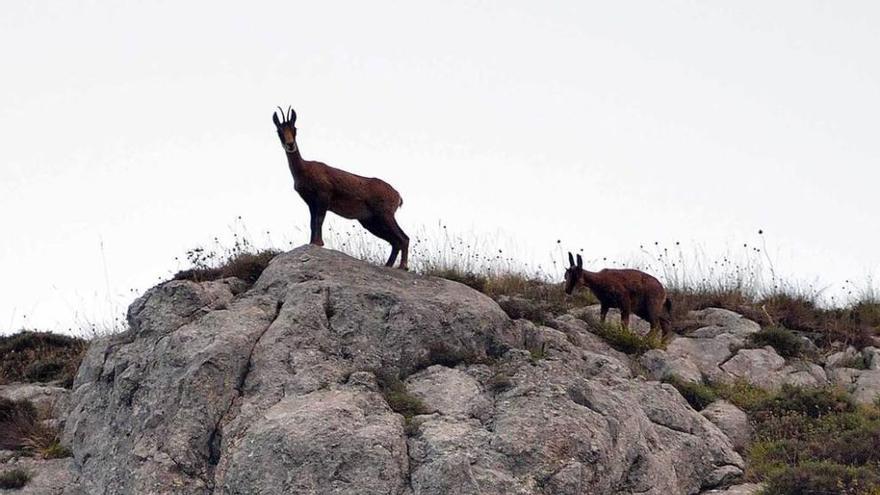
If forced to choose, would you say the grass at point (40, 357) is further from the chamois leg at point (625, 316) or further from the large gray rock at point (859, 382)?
the large gray rock at point (859, 382)

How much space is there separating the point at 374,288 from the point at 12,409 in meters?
5.62

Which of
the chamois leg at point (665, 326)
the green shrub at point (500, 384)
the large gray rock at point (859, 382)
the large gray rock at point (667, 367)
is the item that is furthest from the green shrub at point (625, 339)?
the green shrub at point (500, 384)

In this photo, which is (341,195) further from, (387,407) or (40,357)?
(40,357)

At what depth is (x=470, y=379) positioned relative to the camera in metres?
13.5

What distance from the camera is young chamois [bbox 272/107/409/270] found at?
1526cm

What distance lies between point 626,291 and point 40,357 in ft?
33.6

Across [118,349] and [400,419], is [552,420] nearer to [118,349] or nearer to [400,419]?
[400,419]

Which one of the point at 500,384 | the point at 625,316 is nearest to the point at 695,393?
the point at 625,316

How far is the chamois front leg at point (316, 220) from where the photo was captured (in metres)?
15.4

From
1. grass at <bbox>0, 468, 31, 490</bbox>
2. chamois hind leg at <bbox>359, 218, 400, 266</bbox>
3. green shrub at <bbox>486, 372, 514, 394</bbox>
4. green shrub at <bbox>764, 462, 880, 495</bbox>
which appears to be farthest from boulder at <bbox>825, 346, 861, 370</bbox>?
grass at <bbox>0, 468, 31, 490</bbox>

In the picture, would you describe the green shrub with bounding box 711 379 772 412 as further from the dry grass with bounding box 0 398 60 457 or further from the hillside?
the dry grass with bounding box 0 398 60 457

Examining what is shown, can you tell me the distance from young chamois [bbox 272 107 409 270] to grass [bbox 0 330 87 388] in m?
5.50

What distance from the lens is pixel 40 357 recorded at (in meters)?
19.5

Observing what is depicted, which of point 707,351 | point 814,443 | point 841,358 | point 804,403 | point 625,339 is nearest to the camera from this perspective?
point 814,443
